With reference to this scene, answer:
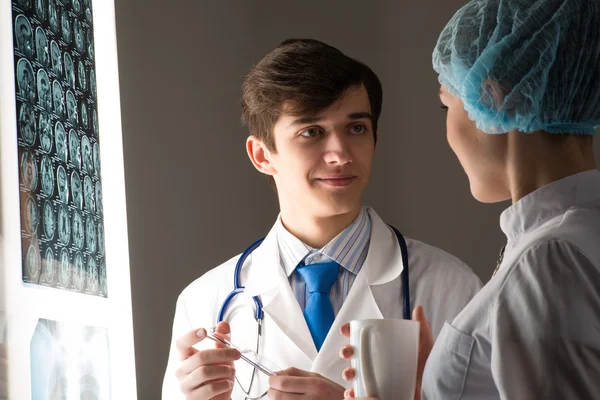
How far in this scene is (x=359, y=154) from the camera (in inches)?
69.1

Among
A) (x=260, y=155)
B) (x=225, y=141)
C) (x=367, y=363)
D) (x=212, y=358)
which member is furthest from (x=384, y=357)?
(x=225, y=141)

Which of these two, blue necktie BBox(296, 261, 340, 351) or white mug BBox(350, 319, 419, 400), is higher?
blue necktie BBox(296, 261, 340, 351)

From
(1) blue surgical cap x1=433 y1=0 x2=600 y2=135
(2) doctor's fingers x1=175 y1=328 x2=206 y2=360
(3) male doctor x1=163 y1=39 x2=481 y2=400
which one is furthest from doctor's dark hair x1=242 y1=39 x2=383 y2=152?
(1) blue surgical cap x1=433 y1=0 x2=600 y2=135

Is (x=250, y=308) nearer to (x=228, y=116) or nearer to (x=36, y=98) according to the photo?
(x=36, y=98)

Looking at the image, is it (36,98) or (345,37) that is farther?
(345,37)

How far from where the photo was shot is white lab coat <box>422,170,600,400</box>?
87 cm

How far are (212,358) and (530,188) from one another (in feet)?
2.20

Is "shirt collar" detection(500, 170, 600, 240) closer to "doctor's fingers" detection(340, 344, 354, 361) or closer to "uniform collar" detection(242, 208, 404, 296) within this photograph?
"doctor's fingers" detection(340, 344, 354, 361)

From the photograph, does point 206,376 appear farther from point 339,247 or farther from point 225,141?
point 225,141

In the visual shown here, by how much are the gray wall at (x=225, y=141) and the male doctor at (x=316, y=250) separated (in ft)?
1.74

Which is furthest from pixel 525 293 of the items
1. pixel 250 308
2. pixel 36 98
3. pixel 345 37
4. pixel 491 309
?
pixel 345 37

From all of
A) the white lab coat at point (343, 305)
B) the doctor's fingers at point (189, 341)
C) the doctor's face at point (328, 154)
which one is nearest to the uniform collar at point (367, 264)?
the white lab coat at point (343, 305)

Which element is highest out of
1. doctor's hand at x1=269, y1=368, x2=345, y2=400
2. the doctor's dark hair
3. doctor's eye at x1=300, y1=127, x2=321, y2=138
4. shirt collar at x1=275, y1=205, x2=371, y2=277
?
the doctor's dark hair

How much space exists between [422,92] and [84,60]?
1.42 metres
